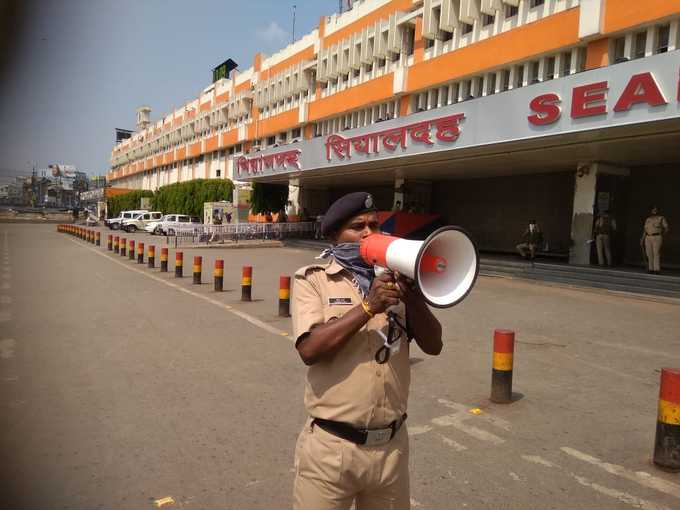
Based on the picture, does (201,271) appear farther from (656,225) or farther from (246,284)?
(656,225)

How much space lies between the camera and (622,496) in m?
3.27

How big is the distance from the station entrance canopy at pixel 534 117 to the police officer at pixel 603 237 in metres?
3.38

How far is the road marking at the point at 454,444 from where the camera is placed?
12.7 feet

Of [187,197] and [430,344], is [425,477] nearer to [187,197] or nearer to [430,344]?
[430,344]

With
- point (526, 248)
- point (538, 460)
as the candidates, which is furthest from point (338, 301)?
point (526, 248)

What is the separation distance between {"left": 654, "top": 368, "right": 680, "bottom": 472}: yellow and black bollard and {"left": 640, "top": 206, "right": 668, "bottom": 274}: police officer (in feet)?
35.4

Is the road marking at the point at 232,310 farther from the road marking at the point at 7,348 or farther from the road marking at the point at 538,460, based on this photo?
the road marking at the point at 538,460

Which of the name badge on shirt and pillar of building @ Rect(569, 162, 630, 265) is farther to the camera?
pillar of building @ Rect(569, 162, 630, 265)

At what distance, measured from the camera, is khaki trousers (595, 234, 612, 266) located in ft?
50.2

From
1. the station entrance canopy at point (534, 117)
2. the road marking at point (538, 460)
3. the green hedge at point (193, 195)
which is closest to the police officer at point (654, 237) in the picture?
the station entrance canopy at point (534, 117)

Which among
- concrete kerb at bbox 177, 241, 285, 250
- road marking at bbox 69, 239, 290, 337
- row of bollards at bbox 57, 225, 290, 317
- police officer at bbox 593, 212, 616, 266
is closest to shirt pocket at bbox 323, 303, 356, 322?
road marking at bbox 69, 239, 290, 337

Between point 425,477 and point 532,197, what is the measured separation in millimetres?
20293

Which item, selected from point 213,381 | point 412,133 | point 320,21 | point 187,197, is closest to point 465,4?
point 412,133

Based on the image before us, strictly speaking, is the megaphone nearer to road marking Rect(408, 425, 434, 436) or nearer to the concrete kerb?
road marking Rect(408, 425, 434, 436)
